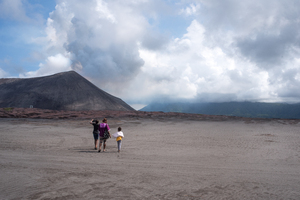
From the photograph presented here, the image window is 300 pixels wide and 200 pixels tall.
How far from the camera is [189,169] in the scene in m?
7.61

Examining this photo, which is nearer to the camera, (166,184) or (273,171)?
(166,184)

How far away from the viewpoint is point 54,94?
65875 millimetres

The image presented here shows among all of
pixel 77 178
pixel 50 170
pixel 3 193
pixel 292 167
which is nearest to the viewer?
pixel 3 193

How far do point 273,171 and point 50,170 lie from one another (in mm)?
8282

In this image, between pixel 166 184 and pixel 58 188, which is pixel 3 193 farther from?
pixel 166 184

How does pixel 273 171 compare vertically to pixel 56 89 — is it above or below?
below

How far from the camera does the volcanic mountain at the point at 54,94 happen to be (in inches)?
2383

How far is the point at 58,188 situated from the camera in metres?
5.23

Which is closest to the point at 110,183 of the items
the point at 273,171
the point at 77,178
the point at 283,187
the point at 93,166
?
Answer: the point at 77,178

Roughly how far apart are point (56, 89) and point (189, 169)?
70.3m

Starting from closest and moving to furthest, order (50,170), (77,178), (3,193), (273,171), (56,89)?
(3,193), (77,178), (50,170), (273,171), (56,89)

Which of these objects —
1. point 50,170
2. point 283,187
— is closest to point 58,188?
point 50,170

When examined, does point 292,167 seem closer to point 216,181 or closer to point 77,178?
point 216,181

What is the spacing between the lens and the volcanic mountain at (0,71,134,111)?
60.5 meters
